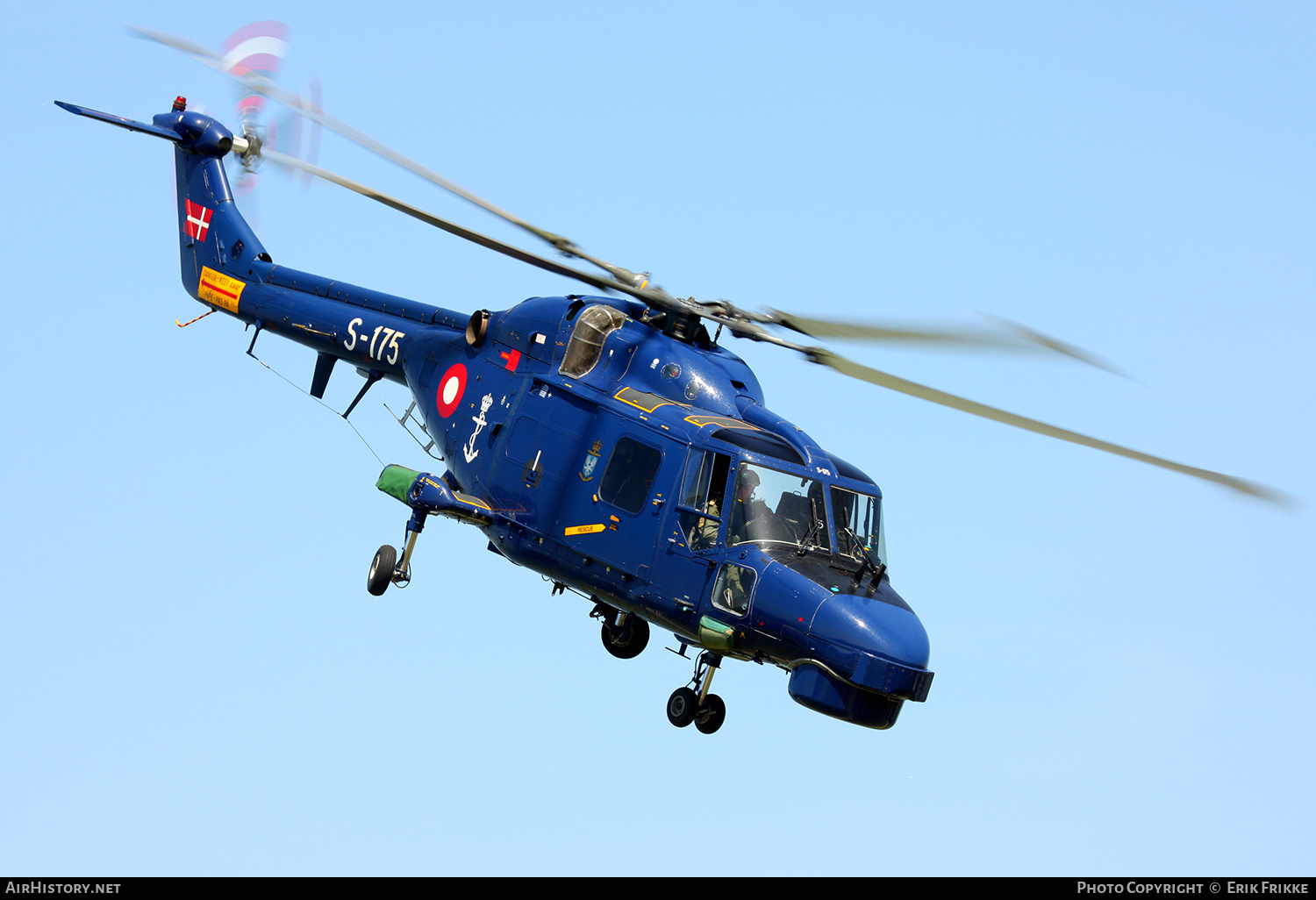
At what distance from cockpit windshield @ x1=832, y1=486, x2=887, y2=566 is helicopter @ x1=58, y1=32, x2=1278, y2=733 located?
0.02m

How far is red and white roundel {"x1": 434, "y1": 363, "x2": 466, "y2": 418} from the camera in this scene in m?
21.8

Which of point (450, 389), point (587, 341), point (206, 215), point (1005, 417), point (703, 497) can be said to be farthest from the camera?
point (206, 215)

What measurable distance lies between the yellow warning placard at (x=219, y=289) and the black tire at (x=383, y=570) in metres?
7.13

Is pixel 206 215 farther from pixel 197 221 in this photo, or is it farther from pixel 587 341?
pixel 587 341

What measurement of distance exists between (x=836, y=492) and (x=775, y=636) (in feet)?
6.54

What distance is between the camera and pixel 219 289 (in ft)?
85.5

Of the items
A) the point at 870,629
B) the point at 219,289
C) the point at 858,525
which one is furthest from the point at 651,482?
the point at 219,289

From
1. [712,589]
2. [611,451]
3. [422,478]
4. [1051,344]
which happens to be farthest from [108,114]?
[1051,344]

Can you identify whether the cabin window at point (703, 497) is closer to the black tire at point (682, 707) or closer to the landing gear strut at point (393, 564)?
the black tire at point (682, 707)

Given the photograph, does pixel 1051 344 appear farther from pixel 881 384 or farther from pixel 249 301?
pixel 249 301

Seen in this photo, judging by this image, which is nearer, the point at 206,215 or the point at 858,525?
the point at 858,525

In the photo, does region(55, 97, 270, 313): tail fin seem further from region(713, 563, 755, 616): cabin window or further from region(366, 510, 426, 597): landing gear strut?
region(713, 563, 755, 616): cabin window

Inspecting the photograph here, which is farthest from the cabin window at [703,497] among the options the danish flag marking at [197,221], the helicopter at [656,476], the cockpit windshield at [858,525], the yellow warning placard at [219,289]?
the danish flag marking at [197,221]

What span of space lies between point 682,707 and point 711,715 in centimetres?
38
